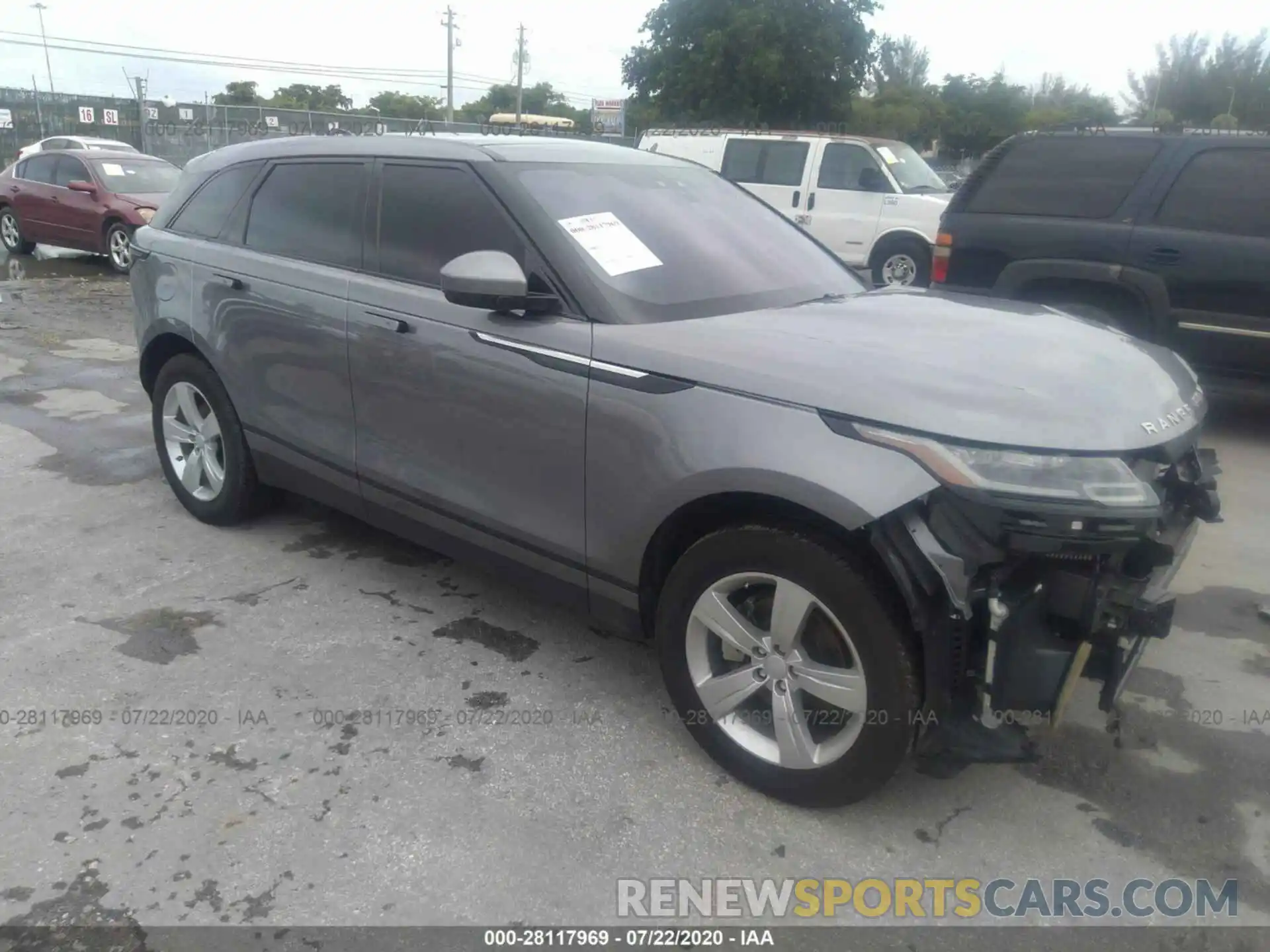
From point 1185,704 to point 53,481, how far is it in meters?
5.25

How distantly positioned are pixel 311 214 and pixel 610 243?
1489mm

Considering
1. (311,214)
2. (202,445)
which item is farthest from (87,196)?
(311,214)

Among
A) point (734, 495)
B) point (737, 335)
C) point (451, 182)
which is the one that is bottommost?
point (734, 495)

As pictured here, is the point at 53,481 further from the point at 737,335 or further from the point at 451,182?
the point at 737,335

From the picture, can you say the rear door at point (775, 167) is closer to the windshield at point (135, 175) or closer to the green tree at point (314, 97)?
the windshield at point (135, 175)

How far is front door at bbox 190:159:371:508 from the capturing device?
3789 mm

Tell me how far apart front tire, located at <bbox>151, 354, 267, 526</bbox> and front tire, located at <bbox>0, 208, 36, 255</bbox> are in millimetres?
12206

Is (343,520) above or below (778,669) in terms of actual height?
below

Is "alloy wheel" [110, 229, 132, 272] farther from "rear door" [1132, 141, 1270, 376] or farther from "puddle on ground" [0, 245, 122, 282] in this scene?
"rear door" [1132, 141, 1270, 376]

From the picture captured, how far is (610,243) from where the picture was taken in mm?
3230

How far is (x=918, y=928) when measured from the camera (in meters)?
2.38

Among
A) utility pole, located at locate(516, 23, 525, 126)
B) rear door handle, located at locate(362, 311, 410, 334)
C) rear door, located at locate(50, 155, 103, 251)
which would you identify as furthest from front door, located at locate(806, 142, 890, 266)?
utility pole, located at locate(516, 23, 525, 126)

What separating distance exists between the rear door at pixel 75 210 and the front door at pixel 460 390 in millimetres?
11407

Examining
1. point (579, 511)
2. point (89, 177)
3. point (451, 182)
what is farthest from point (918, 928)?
point (89, 177)
